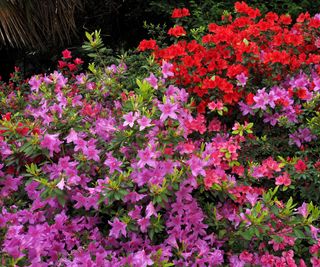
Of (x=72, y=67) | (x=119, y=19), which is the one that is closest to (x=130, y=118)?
(x=72, y=67)

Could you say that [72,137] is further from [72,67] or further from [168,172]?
[72,67]

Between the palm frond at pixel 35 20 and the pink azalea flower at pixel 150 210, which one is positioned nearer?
the pink azalea flower at pixel 150 210

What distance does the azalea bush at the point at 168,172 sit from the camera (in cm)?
199

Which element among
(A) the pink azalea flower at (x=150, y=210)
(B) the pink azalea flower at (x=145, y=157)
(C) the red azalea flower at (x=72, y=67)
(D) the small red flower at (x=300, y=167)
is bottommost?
(D) the small red flower at (x=300, y=167)

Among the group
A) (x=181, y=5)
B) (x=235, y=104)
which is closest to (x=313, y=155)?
(x=235, y=104)

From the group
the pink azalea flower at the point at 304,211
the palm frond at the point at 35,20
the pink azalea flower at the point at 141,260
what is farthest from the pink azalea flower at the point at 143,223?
the palm frond at the point at 35,20

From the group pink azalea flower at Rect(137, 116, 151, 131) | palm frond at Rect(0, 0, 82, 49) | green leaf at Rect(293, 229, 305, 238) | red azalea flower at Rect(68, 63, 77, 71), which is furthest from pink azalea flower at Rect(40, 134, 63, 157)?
palm frond at Rect(0, 0, 82, 49)

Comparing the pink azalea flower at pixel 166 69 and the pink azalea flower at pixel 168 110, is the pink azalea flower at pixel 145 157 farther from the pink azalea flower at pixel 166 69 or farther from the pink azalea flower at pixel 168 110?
the pink azalea flower at pixel 166 69

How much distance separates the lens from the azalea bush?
1.99 meters

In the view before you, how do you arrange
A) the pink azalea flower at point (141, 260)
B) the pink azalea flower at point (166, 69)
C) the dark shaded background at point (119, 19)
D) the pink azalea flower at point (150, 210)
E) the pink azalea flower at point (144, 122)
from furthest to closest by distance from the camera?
the dark shaded background at point (119, 19) → the pink azalea flower at point (166, 69) → the pink azalea flower at point (144, 122) → the pink azalea flower at point (150, 210) → the pink azalea flower at point (141, 260)

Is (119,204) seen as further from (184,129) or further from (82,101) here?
(82,101)

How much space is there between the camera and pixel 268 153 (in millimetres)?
2559

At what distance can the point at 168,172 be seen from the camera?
6.54 ft

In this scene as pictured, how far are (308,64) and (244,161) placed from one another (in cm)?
79
